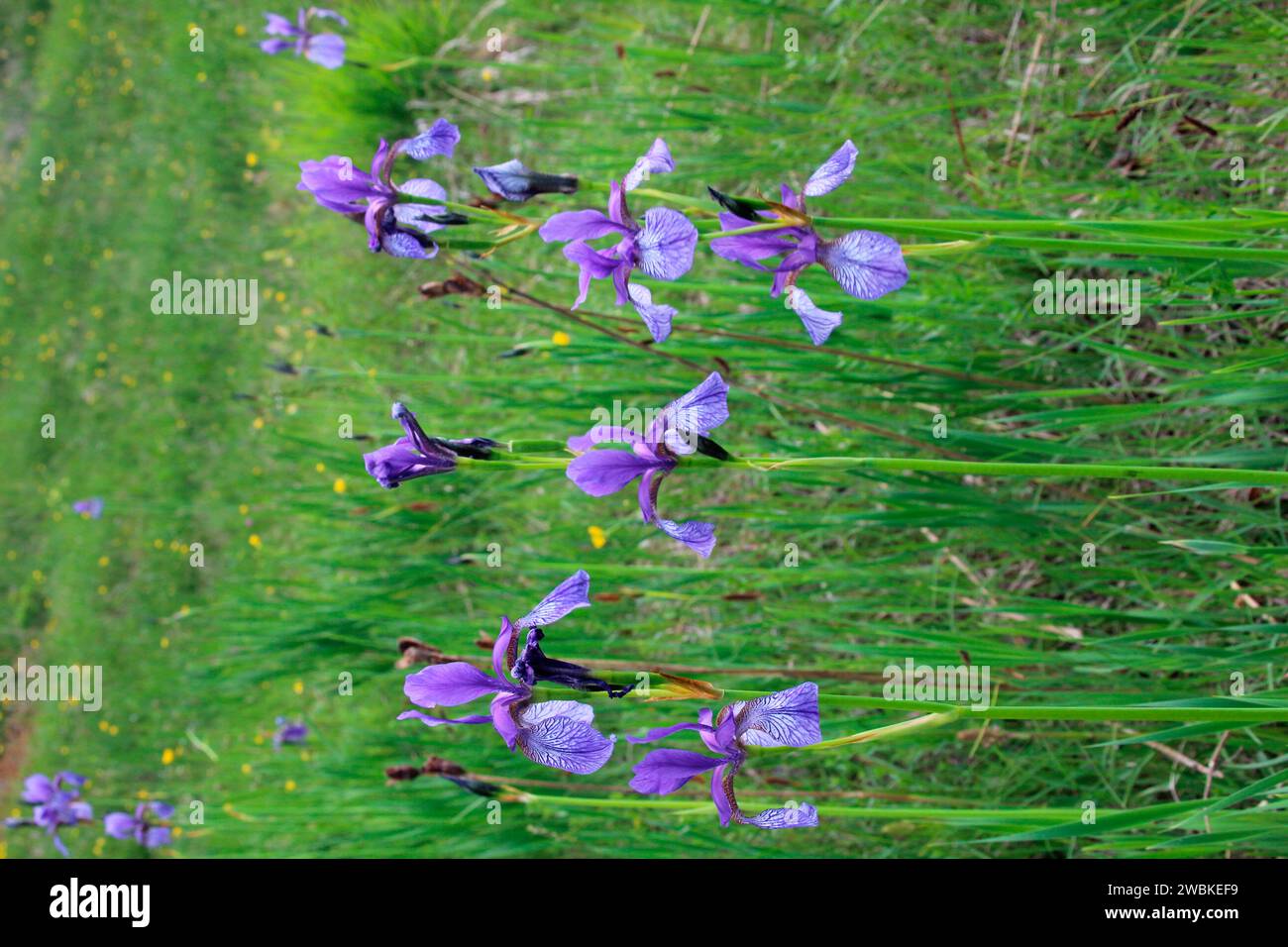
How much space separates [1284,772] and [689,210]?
1.07 metres

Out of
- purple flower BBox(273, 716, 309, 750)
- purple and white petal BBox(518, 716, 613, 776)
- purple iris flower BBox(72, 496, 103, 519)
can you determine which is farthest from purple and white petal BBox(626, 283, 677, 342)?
purple iris flower BBox(72, 496, 103, 519)

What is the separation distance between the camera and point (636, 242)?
1183 millimetres

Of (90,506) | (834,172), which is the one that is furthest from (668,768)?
(90,506)

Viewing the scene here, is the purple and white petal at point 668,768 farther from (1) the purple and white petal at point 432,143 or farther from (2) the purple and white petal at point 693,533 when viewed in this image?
(1) the purple and white petal at point 432,143

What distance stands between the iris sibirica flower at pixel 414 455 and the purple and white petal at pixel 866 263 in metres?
0.48

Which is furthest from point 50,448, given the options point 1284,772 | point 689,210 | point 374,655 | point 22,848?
point 1284,772

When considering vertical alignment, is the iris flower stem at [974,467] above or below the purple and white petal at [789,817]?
above

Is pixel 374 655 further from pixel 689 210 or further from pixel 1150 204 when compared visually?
pixel 1150 204

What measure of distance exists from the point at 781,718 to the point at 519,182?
30.9 inches

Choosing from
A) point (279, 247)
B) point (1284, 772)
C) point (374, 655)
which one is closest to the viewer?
point (1284, 772)

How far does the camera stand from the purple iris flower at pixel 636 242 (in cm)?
112

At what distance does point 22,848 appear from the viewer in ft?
17.8

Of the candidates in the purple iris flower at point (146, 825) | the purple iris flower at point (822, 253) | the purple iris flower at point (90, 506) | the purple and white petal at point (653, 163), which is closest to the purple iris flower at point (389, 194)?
the purple and white petal at point (653, 163)

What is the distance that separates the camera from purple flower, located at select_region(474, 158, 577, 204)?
1275 mm
